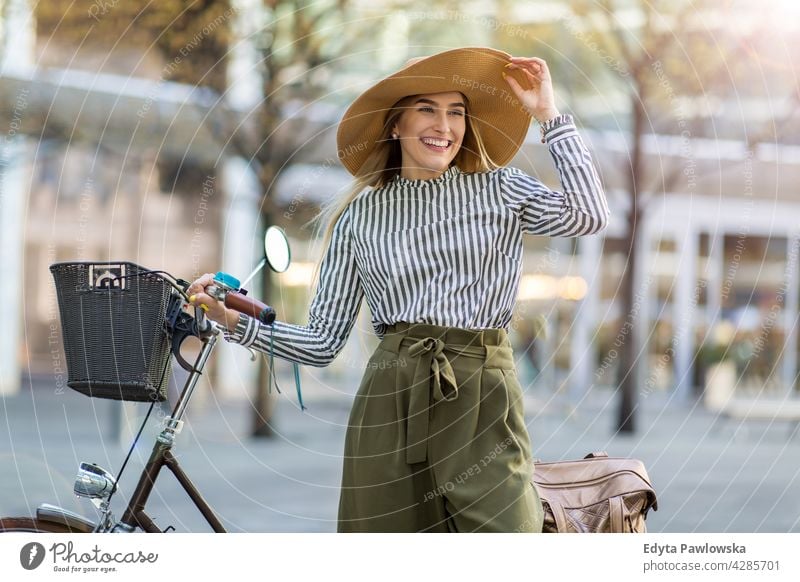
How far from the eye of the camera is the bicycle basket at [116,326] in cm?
269

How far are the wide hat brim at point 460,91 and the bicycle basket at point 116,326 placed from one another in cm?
74

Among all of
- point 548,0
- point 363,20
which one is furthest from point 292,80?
point 548,0

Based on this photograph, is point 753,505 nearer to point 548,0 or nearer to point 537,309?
point 548,0

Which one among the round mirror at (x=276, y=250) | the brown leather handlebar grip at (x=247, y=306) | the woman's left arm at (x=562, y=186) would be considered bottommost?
the brown leather handlebar grip at (x=247, y=306)

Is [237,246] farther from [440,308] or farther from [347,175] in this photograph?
[440,308]

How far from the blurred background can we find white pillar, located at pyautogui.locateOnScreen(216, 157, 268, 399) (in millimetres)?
54

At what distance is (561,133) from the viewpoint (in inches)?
111

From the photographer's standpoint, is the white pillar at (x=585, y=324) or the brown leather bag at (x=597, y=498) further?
the white pillar at (x=585, y=324)

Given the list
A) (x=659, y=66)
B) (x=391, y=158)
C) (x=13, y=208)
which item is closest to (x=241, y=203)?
(x=13, y=208)

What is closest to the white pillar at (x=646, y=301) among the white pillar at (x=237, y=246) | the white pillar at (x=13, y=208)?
the white pillar at (x=237, y=246)

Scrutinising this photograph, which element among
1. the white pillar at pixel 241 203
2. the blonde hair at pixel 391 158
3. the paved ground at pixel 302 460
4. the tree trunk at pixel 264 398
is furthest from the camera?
the tree trunk at pixel 264 398

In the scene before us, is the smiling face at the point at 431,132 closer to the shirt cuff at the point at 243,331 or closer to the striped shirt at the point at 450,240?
the striped shirt at the point at 450,240

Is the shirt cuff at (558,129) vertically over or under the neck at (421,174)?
over

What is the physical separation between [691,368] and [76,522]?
52.0 ft
